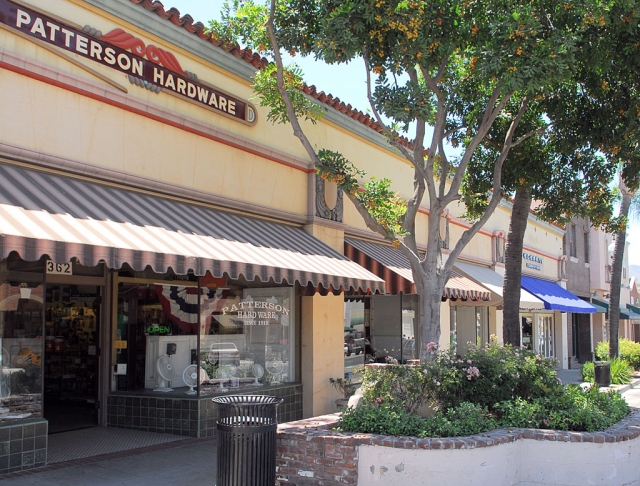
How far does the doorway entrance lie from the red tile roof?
4545 millimetres

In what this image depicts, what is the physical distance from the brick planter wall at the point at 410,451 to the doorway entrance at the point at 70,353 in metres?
5.11

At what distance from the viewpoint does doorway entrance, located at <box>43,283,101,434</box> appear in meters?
11.2

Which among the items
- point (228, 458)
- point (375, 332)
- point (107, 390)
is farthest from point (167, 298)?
point (375, 332)

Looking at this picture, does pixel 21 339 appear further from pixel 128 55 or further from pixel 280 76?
pixel 280 76

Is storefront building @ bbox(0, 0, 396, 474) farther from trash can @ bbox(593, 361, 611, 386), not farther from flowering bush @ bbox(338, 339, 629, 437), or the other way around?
trash can @ bbox(593, 361, 611, 386)

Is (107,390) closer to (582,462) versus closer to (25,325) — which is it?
(25,325)

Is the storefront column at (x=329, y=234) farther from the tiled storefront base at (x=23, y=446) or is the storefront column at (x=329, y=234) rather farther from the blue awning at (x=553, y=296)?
the blue awning at (x=553, y=296)

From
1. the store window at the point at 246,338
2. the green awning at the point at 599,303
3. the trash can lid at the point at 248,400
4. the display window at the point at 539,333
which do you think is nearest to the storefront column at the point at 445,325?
the store window at the point at 246,338

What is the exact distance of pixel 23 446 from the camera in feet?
24.1

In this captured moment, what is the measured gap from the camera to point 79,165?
8.20 m

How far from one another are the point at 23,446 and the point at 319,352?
18.5 feet

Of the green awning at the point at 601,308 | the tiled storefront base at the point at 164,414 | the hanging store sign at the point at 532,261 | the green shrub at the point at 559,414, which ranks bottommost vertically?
the tiled storefront base at the point at 164,414

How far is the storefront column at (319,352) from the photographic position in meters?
11.6

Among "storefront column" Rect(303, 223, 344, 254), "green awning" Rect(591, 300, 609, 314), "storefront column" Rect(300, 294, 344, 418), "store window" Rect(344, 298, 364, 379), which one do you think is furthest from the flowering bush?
"green awning" Rect(591, 300, 609, 314)
